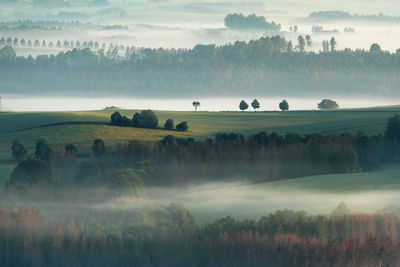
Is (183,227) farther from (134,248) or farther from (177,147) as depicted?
(177,147)

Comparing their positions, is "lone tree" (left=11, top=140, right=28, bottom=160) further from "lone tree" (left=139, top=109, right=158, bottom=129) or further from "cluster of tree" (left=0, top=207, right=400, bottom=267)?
"lone tree" (left=139, top=109, right=158, bottom=129)

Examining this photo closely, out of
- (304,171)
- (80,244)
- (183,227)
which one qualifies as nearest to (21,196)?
(80,244)

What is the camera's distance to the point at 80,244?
9325 centimetres

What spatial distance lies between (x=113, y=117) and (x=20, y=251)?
7110cm

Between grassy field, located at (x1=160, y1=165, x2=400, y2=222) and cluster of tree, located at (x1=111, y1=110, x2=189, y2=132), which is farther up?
cluster of tree, located at (x1=111, y1=110, x2=189, y2=132)

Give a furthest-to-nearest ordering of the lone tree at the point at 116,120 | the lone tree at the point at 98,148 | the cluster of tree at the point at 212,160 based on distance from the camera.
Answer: the lone tree at the point at 116,120, the lone tree at the point at 98,148, the cluster of tree at the point at 212,160

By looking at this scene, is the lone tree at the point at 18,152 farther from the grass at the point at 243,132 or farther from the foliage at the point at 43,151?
the foliage at the point at 43,151

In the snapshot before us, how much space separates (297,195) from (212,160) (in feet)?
101

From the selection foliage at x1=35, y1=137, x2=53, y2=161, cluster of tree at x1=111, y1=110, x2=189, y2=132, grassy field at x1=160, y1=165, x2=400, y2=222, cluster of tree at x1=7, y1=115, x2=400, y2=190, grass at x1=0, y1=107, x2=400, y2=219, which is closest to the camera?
grassy field at x1=160, y1=165, x2=400, y2=222

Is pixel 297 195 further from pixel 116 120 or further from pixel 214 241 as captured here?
pixel 116 120

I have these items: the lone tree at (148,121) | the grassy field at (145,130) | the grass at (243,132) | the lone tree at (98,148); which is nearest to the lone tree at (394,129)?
the grass at (243,132)

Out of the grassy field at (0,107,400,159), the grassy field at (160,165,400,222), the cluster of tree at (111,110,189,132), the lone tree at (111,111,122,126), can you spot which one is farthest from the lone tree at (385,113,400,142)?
the lone tree at (111,111,122,126)

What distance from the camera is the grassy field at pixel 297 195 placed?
92.2m

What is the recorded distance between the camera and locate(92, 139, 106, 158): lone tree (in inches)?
5187
